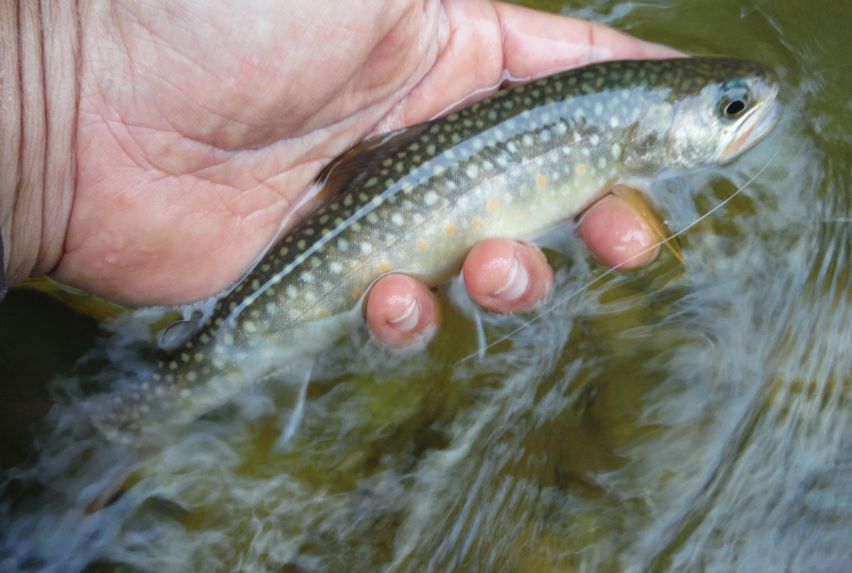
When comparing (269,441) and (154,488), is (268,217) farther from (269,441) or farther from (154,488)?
(154,488)

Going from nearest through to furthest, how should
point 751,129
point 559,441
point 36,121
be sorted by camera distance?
point 36,121 → point 559,441 → point 751,129

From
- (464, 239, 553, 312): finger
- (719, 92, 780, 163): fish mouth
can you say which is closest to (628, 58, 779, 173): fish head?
(719, 92, 780, 163): fish mouth

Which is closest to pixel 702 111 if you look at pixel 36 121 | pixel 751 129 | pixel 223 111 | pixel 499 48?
pixel 751 129

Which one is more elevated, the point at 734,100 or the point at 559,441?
the point at 734,100

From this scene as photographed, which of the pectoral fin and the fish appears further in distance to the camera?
the pectoral fin

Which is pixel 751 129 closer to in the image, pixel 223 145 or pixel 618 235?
pixel 618 235

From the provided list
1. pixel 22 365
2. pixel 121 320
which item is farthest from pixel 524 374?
pixel 22 365

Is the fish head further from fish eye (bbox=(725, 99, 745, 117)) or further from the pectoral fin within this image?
the pectoral fin
